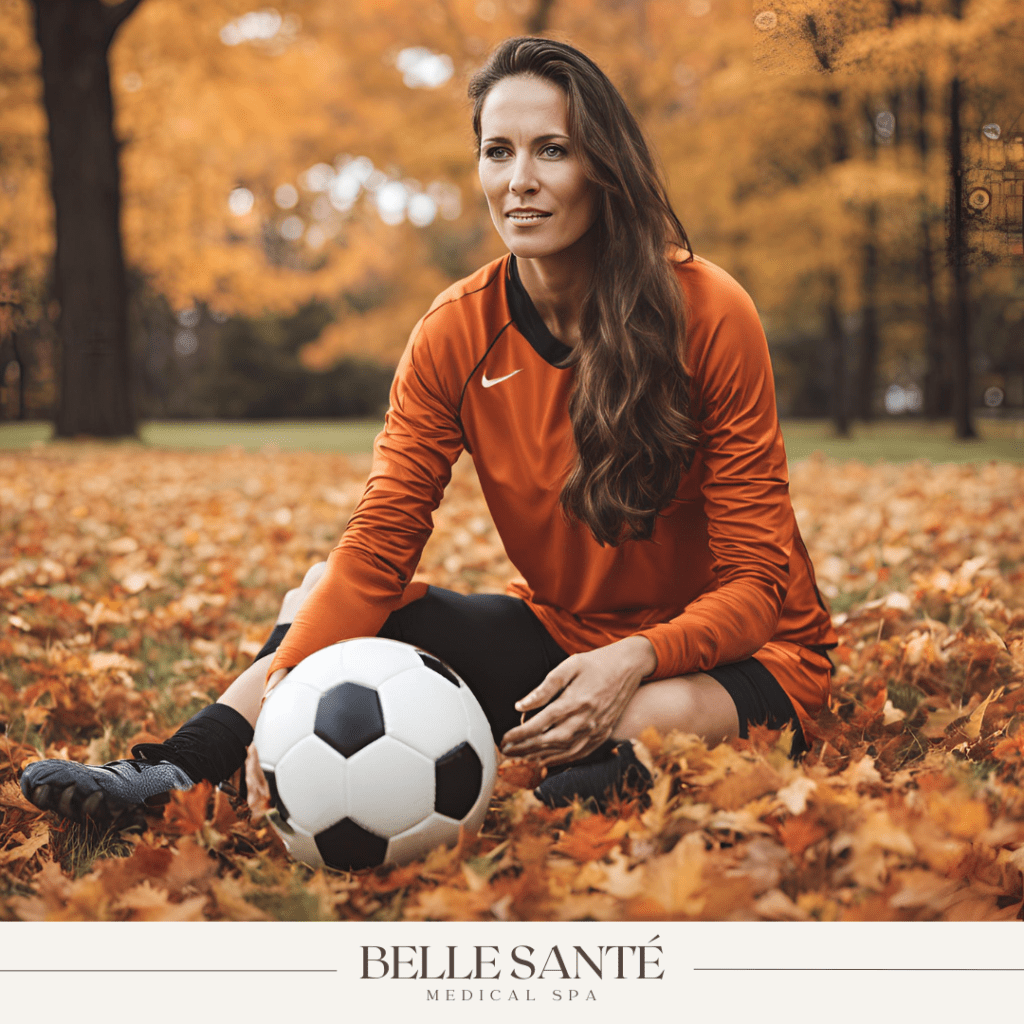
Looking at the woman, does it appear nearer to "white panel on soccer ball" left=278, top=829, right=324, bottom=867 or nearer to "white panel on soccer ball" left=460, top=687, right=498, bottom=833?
"white panel on soccer ball" left=460, top=687, right=498, bottom=833

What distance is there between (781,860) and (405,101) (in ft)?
50.2

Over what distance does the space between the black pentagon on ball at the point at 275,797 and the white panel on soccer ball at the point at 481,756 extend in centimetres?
32

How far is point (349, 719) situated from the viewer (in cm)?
169

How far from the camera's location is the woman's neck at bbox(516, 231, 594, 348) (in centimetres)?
206

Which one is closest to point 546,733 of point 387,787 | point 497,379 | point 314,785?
point 387,787

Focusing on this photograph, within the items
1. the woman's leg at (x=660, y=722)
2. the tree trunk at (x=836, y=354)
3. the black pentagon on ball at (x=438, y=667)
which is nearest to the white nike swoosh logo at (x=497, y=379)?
the black pentagon on ball at (x=438, y=667)

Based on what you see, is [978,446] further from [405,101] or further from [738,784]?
[738,784]

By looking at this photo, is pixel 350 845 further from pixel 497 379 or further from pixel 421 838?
pixel 497 379

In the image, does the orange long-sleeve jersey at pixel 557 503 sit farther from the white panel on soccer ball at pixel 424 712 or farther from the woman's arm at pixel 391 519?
the white panel on soccer ball at pixel 424 712

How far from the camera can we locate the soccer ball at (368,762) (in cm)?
166

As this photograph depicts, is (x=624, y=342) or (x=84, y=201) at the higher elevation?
(x=84, y=201)

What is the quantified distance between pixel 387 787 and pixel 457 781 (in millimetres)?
128

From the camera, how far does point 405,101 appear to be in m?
15.1
